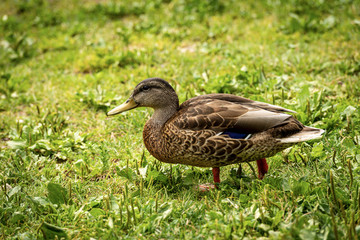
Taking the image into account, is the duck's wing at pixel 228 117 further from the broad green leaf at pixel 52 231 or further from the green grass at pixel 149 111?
the broad green leaf at pixel 52 231

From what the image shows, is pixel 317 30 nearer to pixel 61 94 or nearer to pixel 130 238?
pixel 61 94

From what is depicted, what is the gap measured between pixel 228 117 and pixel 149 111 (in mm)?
1604

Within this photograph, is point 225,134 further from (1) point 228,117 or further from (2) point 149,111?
(2) point 149,111

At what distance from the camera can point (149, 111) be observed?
178 inches

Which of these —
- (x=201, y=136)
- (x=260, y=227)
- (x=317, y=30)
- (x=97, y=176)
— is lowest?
(x=97, y=176)

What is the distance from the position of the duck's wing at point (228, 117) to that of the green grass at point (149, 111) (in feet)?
→ 1.50

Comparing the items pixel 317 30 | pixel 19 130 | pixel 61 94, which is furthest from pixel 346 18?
pixel 19 130

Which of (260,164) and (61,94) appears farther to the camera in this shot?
(61,94)

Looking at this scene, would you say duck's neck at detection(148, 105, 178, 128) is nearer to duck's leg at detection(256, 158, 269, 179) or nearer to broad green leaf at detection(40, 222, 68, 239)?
duck's leg at detection(256, 158, 269, 179)

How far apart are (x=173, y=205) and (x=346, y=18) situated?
197 inches

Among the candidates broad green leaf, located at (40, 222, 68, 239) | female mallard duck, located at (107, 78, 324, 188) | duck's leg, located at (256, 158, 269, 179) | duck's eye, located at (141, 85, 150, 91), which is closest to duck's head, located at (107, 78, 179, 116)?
duck's eye, located at (141, 85, 150, 91)

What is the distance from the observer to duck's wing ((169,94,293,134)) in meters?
3.08

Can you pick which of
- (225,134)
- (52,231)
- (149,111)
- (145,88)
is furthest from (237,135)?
(149,111)

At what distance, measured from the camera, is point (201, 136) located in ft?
10.1
